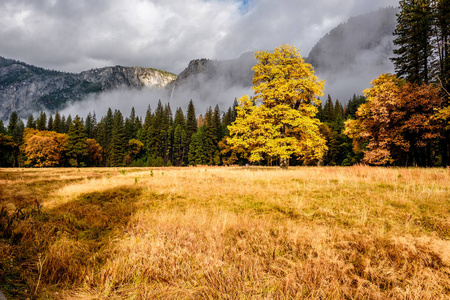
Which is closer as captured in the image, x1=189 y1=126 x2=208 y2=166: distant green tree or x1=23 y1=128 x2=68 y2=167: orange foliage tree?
Answer: x1=23 y1=128 x2=68 y2=167: orange foliage tree

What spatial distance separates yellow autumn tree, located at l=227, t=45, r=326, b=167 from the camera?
52.6ft

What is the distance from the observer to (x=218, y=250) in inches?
149

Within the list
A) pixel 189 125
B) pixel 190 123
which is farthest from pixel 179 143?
pixel 190 123

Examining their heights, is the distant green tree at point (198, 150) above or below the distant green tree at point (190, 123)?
below

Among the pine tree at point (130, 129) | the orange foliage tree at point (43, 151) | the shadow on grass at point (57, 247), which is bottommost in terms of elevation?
the shadow on grass at point (57, 247)

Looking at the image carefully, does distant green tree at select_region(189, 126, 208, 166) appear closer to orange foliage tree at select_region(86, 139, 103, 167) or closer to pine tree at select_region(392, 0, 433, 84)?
orange foliage tree at select_region(86, 139, 103, 167)

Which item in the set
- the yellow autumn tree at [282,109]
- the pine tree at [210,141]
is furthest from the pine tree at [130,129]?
the yellow autumn tree at [282,109]

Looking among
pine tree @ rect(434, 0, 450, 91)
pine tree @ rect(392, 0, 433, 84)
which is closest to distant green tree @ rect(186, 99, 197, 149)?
pine tree @ rect(392, 0, 433, 84)

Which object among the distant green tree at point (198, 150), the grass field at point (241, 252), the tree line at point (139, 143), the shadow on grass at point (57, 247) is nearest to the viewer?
the grass field at point (241, 252)

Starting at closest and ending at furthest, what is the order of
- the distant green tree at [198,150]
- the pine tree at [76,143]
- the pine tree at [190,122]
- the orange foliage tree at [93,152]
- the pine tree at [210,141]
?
the pine tree at [76,143]
the orange foliage tree at [93,152]
the distant green tree at [198,150]
the pine tree at [210,141]
the pine tree at [190,122]

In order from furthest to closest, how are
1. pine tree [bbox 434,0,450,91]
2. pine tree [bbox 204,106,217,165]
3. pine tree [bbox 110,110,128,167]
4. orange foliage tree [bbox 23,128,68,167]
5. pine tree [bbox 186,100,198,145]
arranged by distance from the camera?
pine tree [bbox 186,100,198,145] < pine tree [bbox 110,110,128,167] < pine tree [bbox 204,106,217,165] < orange foliage tree [bbox 23,128,68,167] < pine tree [bbox 434,0,450,91]

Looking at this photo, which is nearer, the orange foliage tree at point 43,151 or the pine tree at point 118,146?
the orange foliage tree at point 43,151

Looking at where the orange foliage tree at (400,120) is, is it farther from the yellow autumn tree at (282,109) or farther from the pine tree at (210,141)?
the pine tree at (210,141)

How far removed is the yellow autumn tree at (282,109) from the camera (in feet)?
52.6
